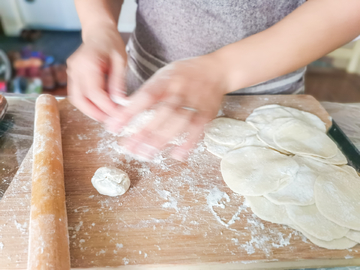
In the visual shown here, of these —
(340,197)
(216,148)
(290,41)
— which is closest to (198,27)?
(290,41)

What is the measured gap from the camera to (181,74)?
2.20 feet

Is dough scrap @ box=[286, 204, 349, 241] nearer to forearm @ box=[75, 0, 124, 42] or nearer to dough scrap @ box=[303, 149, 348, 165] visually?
dough scrap @ box=[303, 149, 348, 165]

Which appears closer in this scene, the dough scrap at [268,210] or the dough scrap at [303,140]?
the dough scrap at [268,210]

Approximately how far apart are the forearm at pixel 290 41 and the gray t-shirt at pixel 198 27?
5.6 inches

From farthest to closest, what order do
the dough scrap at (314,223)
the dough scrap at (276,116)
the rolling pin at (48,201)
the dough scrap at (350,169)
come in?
the dough scrap at (276,116) < the dough scrap at (350,169) < the dough scrap at (314,223) < the rolling pin at (48,201)

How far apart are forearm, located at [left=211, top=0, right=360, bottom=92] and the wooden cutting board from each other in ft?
0.96

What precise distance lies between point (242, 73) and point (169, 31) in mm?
361

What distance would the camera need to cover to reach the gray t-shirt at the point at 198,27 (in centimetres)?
88

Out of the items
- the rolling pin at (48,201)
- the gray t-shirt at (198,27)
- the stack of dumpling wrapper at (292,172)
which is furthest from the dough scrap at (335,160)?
the rolling pin at (48,201)

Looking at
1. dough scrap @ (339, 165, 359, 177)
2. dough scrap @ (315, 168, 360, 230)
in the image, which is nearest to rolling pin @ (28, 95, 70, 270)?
dough scrap @ (315, 168, 360, 230)

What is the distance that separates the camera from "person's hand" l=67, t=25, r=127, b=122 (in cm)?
70

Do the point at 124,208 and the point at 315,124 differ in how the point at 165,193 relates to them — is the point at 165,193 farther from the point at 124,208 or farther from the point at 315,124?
the point at 315,124

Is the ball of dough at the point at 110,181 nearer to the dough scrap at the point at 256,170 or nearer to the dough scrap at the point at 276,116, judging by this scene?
the dough scrap at the point at 256,170

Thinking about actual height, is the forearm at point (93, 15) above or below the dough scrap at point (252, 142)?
above
